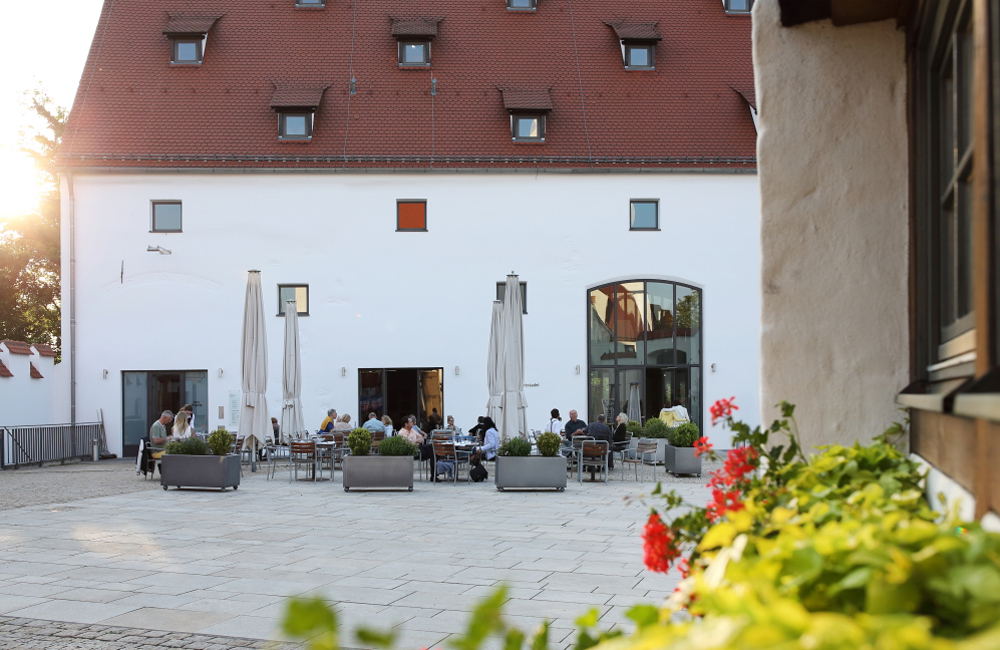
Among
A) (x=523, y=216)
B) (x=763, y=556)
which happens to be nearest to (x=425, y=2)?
(x=523, y=216)

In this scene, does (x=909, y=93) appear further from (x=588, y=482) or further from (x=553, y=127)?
(x=553, y=127)

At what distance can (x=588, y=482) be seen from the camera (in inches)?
717

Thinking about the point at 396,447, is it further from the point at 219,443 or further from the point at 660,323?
the point at 660,323

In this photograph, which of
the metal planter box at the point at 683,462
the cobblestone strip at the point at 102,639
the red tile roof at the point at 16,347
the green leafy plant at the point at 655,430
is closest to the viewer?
the cobblestone strip at the point at 102,639

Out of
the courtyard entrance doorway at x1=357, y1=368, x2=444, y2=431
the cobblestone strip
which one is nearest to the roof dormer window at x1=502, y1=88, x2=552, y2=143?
the courtyard entrance doorway at x1=357, y1=368, x2=444, y2=431

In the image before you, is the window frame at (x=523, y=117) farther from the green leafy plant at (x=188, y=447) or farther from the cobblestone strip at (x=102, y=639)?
the cobblestone strip at (x=102, y=639)

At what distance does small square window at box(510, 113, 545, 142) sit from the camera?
27375 millimetres

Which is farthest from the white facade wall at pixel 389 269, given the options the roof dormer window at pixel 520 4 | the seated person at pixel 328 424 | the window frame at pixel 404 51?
the roof dormer window at pixel 520 4

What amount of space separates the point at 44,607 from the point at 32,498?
939 centimetres

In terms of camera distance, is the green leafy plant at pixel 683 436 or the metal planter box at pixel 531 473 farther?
the green leafy plant at pixel 683 436

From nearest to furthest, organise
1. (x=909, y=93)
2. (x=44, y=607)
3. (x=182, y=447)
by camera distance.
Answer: (x=909, y=93) → (x=44, y=607) → (x=182, y=447)

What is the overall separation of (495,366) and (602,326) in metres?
8.62

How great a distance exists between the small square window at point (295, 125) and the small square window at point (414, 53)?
3.47 meters

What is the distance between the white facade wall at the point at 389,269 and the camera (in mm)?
25922
